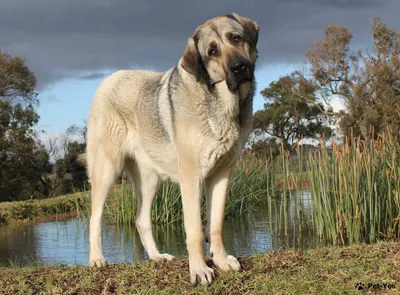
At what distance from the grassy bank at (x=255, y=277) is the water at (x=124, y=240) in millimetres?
1818

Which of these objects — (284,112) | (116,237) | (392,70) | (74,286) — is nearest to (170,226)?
(116,237)

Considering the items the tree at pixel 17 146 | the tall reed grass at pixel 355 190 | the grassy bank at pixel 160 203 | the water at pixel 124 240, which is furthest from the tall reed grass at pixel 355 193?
the tree at pixel 17 146

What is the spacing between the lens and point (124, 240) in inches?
332

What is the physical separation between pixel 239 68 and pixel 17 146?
2199cm

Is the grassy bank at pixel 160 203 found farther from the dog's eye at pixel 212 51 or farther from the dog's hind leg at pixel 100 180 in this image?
the dog's eye at pixel 212 51

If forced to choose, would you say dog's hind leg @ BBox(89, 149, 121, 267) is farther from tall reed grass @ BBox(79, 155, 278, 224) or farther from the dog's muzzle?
tall reed grass @ BBox(79, 155, 278, 224)

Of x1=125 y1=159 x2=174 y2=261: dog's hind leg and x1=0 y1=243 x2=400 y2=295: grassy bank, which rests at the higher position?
x1=125 y1=159 x2=174 y2=261: dog's hind leg

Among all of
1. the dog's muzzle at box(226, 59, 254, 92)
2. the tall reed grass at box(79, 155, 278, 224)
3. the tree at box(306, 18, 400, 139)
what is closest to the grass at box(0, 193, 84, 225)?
the tall reed grass at box(79, 155, 278, 224)

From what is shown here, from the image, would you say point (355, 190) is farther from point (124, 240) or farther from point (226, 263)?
point (124, 240)

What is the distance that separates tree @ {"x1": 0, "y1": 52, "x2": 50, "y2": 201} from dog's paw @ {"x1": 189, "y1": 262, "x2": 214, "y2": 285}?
68.2 feet

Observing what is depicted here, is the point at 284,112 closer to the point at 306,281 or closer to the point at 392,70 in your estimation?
the point at 392,70

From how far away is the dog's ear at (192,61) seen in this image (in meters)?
3.91

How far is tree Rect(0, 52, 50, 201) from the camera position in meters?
23.9

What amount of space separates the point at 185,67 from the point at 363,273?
1987mm
